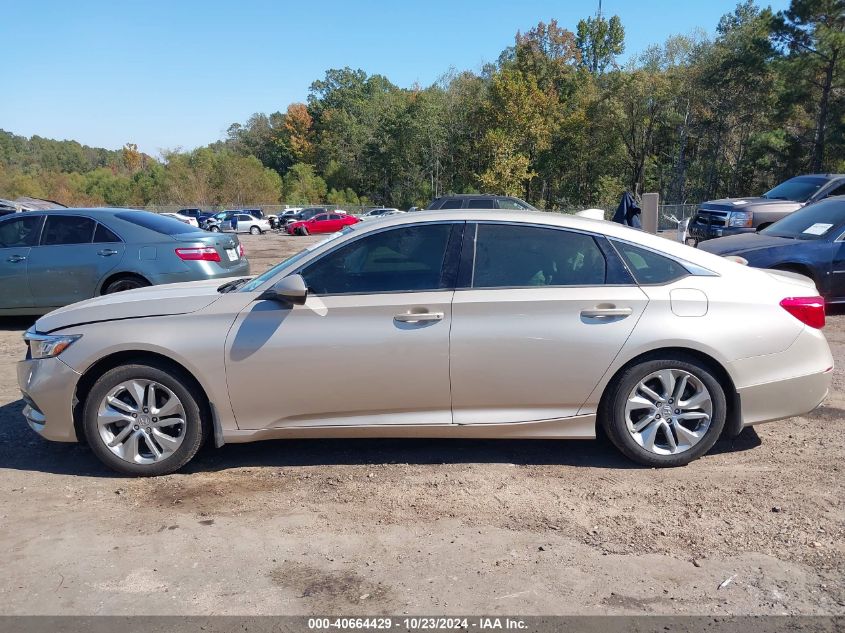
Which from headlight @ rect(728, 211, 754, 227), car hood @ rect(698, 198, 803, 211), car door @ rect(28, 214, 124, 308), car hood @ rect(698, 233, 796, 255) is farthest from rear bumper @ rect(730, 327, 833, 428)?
car hood @ rect(698, 198, 803, 211)

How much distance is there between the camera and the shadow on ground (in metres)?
4.60

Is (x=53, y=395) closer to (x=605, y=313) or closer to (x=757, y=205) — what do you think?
(x=605, y=313)

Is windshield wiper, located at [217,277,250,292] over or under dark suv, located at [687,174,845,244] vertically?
under

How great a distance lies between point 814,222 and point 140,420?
8750 millimetres

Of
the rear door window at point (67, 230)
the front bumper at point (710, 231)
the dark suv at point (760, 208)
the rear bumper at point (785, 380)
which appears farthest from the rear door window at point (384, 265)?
the front bumper at point (710, 231)

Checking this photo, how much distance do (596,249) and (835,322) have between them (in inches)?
236

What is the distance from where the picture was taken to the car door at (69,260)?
8.57 m

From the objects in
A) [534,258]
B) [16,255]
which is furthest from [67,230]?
[534,258]

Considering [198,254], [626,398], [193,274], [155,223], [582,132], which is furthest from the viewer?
[582,132]

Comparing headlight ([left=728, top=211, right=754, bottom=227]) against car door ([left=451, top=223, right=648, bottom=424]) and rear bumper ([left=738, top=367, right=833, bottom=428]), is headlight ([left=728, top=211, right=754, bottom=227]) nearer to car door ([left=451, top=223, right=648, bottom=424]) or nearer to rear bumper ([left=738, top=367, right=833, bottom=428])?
rear bumper ([left=738, top=367, right=833, bottom=428])

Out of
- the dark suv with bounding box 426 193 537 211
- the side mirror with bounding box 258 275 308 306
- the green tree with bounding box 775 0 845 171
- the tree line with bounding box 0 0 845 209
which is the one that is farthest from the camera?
the tree line with bounding box 0 0 845 209

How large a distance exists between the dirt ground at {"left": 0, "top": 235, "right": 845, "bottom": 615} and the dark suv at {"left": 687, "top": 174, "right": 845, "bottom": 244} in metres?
10.6

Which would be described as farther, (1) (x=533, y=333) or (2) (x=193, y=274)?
(2) (x=193, y=274)

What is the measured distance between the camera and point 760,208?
14648 mm
